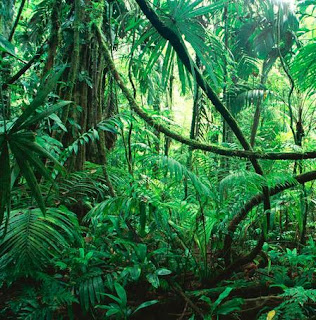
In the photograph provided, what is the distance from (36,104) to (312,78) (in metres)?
2.62

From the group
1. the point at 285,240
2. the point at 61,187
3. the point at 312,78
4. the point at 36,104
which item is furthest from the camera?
the point at 285,240

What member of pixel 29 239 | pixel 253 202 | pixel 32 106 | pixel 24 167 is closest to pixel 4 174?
pixel 24 167

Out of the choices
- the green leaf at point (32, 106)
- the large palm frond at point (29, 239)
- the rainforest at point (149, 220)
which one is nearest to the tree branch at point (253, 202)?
the rainforest at point (149, 220)

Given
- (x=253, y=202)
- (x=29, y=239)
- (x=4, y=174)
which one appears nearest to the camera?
(x=4, y=174)

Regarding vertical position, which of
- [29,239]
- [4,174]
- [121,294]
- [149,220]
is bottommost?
[121,294]

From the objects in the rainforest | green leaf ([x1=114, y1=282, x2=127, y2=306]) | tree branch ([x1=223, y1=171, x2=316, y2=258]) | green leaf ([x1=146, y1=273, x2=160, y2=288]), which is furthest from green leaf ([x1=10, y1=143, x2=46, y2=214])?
tree branch ([x1=223, y1=171, x2=316, y2=258])

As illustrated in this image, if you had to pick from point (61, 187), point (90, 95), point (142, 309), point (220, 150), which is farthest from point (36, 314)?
point (90, 95)

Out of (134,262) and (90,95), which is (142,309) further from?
(90,95)

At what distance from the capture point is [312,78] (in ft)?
9.93

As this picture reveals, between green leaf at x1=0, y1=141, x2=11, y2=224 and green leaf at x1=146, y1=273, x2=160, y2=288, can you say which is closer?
green leaf at x1=0, y1=141, x2=11, y2=224

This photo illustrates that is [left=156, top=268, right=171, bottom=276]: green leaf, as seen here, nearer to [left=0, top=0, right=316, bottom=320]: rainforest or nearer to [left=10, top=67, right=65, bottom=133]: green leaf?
[left=0, top=0, right=316, bottom=320]: rainforest

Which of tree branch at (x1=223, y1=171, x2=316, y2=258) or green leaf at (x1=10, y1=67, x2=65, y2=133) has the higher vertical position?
green leaf at (x1=10, y1=67, x2=65, y2=133)

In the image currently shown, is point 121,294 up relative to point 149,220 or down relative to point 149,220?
down

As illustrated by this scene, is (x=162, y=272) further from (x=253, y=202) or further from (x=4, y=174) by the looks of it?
(x=4, y=174)
